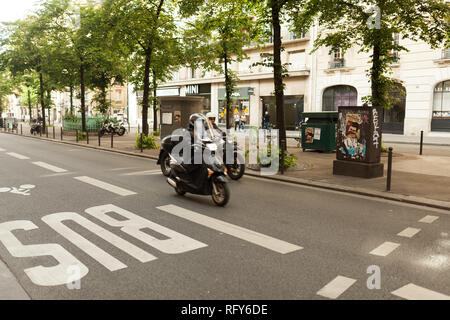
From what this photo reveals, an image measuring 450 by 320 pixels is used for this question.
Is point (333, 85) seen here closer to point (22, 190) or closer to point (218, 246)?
Answer: point (22, 190)

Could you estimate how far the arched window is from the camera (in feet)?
95.6

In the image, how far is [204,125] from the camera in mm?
7621

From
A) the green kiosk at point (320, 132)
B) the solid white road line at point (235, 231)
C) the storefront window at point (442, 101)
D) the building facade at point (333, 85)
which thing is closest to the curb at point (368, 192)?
the solid white road line at point (235, 231)

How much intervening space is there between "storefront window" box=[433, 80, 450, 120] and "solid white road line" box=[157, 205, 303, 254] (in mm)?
23817

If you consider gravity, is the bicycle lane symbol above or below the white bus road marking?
below

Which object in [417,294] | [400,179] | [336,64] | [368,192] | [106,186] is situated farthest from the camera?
[336,64]

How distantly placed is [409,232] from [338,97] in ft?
85.7

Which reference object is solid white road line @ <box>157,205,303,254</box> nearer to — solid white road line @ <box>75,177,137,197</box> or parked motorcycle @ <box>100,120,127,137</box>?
solid white road line @ <box>75,177,137,197</box>

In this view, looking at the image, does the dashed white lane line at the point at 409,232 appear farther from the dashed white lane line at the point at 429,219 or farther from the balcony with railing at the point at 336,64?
the balcony with railing at the point at 336,64

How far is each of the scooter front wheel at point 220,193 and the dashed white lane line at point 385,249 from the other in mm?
2663

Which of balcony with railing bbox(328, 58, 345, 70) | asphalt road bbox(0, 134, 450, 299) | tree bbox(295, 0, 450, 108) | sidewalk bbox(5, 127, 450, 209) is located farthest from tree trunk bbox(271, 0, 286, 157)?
balcony with railing bbox(328, 58, 345, 70)

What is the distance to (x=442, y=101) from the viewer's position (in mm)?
24734

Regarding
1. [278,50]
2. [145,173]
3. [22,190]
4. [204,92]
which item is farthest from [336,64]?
[22,190]

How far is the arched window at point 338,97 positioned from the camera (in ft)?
95.6
